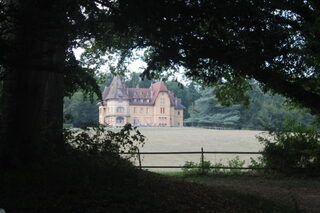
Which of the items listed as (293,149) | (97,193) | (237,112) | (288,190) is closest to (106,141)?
(97,193)

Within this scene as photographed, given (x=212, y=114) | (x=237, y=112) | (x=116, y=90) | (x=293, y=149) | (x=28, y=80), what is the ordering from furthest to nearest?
(x=116, y=90)
(x=212, y=114)
(x=237, y=112)
(x=293, y=149)
(x=28, y=80)

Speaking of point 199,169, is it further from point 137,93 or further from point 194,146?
Result: point 137,93

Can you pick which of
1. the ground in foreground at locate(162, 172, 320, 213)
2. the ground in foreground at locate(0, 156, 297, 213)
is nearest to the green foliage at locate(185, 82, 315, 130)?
the ground in foreground at locate(162, 172, 320, 213)

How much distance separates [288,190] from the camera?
1109cm

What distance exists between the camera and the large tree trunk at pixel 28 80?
570cm

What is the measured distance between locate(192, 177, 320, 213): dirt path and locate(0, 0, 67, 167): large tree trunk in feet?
17.0

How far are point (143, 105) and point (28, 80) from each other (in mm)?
102484

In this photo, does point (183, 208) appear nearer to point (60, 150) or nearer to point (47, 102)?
point (60, 150)

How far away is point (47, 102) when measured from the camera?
Answer: 8734 mm

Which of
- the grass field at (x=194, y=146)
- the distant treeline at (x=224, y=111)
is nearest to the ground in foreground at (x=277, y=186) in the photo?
the grass field at (x=194, y=146)

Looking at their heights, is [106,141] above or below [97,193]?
above

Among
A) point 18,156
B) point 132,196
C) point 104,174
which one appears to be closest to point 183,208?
point 132,196

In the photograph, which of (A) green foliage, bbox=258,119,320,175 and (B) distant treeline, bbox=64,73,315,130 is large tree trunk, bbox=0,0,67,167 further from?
(B) distant treeline, bbox=64,73,315,130

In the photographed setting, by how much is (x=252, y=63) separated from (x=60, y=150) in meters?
4.70
